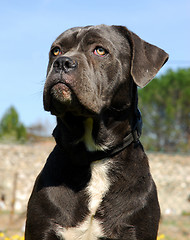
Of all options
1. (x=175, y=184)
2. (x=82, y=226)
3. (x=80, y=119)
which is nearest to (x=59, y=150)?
(x=80, y=119)

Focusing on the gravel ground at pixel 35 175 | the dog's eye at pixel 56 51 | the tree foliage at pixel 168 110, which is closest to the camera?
the dog's eye at pixel 56 51

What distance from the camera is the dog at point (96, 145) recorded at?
119 inches

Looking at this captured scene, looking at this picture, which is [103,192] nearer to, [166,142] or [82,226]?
[82,226]

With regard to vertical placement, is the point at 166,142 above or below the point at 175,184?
below

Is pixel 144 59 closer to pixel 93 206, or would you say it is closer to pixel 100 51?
pixel 100 51

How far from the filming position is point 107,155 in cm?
333

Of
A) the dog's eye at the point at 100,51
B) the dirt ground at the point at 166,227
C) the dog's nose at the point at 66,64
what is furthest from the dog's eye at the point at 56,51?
the dirt ground at the point at 166,227

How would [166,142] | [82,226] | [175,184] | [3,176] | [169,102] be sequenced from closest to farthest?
[82,226] < [3,176] < [175,184] < [166,142] < [169,102]

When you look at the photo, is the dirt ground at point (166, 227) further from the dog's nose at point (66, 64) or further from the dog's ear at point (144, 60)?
the dog's nose at point (66, 64)

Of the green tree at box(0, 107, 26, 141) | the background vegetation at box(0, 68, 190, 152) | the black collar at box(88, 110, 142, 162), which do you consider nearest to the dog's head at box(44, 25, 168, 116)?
the black collar at box(88, 110, 142, 162)

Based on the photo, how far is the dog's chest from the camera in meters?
2.99

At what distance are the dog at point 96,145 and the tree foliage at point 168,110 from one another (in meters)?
28.0

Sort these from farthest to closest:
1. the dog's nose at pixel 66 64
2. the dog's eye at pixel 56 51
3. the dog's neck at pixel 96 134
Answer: the dog's eye at pixel 56 51, the dog's neck at pixel 96 134, the dog's nose at pixel 66 64

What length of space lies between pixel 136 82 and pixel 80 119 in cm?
54
